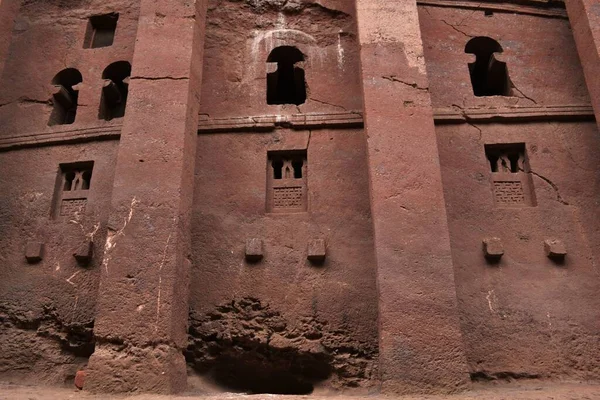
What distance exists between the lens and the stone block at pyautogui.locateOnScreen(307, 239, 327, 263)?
4.89 metres

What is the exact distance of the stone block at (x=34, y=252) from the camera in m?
5.18

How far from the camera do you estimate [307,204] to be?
5293 mm

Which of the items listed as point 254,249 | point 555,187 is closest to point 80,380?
point 254,249

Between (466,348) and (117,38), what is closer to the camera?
(466,348)

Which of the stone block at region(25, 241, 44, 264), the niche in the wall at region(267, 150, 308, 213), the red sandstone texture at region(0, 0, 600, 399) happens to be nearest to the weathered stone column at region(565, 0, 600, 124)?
the red sandstone texture at region(0, 0, 600, 399)

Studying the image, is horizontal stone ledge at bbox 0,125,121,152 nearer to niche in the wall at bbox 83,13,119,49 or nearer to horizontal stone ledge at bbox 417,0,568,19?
niche in the wall at bbox 83,13,119,49

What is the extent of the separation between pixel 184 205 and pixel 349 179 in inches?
64.1

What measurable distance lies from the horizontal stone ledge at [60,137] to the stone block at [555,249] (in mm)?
4322

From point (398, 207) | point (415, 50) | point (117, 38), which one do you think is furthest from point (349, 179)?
point (117, 38)

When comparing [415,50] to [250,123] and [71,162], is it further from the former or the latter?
[71,162]

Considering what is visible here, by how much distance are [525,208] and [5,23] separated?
5.83 meters

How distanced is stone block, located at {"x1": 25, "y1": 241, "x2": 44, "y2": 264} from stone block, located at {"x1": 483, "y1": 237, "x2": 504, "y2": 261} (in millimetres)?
4147

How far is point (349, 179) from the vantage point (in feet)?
17.5

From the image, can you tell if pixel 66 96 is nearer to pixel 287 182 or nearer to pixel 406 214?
pixel 287 182
